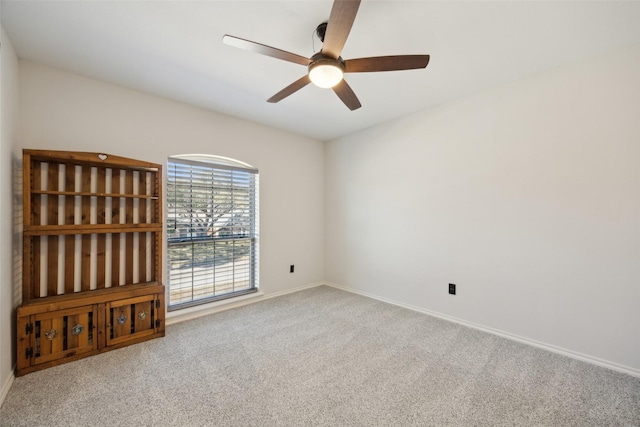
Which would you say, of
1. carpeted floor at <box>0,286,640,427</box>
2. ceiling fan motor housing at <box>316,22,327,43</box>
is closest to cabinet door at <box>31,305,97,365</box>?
carpeted floor at <box>0,286,640,427</box>

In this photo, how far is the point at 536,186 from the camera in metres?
2.43

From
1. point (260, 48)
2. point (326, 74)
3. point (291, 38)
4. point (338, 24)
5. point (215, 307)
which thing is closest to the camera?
point (338, 24)

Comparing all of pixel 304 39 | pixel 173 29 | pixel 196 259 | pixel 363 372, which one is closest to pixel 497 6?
pixel 304 39

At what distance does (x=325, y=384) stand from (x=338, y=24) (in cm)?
226

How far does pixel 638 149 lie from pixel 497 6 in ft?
5.11

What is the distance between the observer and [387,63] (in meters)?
1.69

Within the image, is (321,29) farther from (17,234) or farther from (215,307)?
(215,307)

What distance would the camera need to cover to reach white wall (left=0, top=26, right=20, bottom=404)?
1758 mm

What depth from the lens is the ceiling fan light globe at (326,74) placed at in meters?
1.68

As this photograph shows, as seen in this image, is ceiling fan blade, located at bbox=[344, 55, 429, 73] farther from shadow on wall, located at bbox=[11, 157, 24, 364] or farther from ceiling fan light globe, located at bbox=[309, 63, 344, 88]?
shadow on wall, located at bbox=[11, 157, 24, 364]

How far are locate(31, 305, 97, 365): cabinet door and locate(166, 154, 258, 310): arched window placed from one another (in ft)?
2.76

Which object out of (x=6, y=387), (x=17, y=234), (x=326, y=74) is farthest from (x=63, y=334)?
(x=326, y=74)

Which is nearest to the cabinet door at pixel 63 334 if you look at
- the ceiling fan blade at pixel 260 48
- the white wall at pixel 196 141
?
the white wall at pixel 196 141

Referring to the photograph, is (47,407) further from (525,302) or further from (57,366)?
(525,302)
